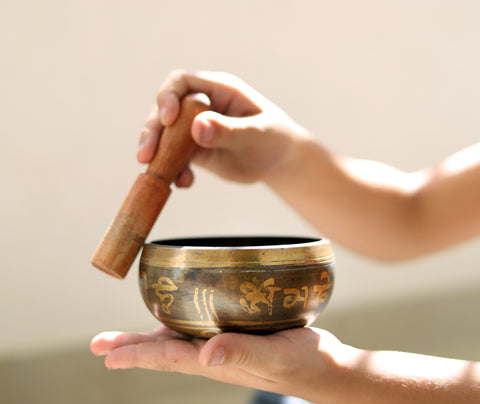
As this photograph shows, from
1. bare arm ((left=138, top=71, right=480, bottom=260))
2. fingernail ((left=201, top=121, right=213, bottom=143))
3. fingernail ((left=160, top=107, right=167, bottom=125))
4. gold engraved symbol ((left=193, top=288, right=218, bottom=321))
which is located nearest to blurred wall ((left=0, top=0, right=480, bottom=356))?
bare arm ((left=138, top=71, right=480, bottom=260))

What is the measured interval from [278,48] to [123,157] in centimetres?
76

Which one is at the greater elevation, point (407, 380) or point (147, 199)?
point (147, 199)

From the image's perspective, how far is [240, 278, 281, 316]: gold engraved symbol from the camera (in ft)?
2.46

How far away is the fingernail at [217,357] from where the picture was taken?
2.29 ft

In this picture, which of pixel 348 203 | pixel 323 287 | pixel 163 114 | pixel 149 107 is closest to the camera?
pixel 323 287

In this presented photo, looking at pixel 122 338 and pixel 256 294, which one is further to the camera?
pixel 122 338

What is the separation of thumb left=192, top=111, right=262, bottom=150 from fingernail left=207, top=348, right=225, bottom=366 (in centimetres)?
33

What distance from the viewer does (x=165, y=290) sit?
2.60ft

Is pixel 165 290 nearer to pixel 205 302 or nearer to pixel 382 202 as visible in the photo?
pixel 205 302

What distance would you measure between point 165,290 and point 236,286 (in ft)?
0.36

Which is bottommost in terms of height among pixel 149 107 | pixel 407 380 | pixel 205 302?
pixel 407 380

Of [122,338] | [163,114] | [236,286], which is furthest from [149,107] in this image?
[236,286]

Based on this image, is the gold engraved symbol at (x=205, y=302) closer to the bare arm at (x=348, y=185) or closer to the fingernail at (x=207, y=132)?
the fingernail at (x=207, y=132)

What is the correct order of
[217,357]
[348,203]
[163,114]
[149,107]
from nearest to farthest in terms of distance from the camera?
Answer: 1. [217,357]
2. [163,114]
3. [348,203]
4. [149,107]
